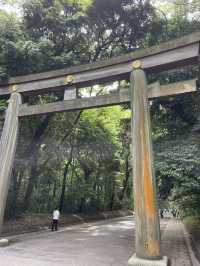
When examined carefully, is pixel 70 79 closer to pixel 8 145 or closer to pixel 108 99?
pixel 108 99

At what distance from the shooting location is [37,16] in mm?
15961

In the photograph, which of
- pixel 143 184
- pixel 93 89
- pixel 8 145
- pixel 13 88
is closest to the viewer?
pixel 143 184

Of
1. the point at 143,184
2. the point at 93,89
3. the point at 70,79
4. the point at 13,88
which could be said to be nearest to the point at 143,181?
the point at 143,184

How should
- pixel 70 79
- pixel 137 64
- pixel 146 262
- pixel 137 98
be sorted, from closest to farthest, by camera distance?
1. pixel 146 262
2. pixel 137 98
3. pixel 137 64
4. pixel 70 79

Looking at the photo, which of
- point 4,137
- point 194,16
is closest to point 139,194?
point 4,137

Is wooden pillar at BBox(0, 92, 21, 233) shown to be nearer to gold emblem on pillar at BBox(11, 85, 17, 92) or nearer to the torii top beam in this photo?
gold emblem on pillar at BBox(11, 85, 17, 92)

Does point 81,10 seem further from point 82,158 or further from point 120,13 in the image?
point 82,158

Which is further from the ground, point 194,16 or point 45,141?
point 194,16

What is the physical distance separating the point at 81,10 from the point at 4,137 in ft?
31.5

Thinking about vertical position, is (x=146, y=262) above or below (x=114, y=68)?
below

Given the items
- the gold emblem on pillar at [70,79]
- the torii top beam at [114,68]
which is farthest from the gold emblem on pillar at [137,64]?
the gold emblem on pillar at [70,79]

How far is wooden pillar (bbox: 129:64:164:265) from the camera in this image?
24.6 ft

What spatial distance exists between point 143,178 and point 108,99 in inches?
119

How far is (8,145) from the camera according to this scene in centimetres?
1063
